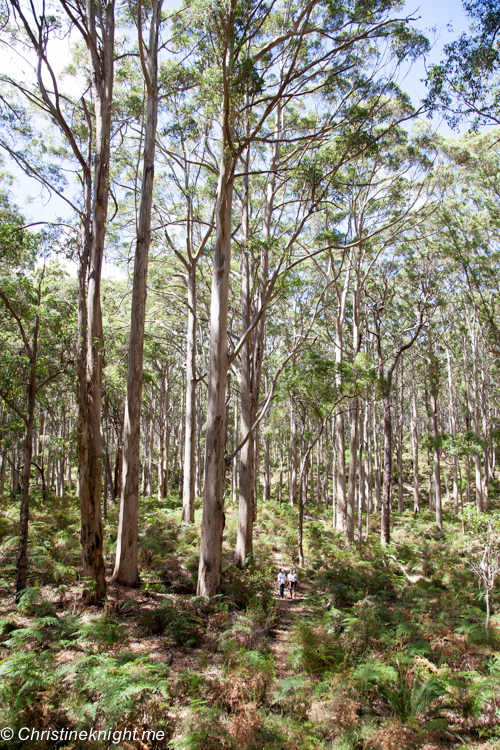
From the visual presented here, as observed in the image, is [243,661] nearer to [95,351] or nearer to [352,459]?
[95,351]

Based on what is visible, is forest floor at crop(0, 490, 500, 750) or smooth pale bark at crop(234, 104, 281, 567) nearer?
forest floor at crop(0, 490, 500, 750)

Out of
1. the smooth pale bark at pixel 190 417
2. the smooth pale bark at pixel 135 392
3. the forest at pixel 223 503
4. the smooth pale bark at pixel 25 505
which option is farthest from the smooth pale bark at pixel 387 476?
the smooth pale bark at pixel 25 505

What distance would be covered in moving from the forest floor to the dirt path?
0.04 metres

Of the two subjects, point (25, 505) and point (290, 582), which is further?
point (290, 582)

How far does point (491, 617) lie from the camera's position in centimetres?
782

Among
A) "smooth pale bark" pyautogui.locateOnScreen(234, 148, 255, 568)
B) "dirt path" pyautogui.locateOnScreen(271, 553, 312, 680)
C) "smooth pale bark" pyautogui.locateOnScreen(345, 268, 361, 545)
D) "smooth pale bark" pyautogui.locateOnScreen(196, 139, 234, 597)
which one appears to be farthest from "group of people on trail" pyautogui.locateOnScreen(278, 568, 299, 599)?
"smooth pale bark" pyautogui.locateOnScreen(345, 268, 361, 545)

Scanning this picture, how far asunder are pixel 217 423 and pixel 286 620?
396 cm

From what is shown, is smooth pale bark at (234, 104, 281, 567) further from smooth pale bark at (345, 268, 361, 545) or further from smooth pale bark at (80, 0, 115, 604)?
smooth pale bark at (345, 268, 361, 545)

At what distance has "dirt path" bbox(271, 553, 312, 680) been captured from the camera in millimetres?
5898

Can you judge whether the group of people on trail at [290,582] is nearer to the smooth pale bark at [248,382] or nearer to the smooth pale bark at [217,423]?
the smooth pale bark at [248,382]

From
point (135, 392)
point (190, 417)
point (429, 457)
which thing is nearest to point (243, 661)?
point (135, 392)

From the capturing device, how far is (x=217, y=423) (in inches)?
301

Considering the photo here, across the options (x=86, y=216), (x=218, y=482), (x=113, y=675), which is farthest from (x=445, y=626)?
(x=86, y=216)

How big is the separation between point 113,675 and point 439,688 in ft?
12.1
